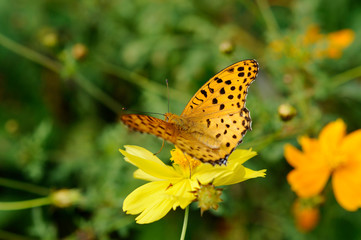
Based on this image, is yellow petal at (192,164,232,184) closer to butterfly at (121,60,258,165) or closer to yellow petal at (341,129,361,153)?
butterfly at (121,60,258,165)

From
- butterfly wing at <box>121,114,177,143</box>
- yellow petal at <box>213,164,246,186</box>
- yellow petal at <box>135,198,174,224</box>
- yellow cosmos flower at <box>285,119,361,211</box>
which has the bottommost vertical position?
yellow petal at <box>135,198,174,224</box>

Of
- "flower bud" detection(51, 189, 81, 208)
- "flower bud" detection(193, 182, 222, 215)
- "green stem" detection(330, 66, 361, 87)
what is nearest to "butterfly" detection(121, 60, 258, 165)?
"flower bud" detection(193, 182, 222, 215)

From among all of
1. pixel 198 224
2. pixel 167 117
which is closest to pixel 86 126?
pixel 198 224

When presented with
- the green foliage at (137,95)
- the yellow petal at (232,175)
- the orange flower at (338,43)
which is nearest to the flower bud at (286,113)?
the green foliage at (137,95)

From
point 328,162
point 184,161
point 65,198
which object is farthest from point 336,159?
point 65,198

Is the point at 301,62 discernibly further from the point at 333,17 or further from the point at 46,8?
the point at 46,8

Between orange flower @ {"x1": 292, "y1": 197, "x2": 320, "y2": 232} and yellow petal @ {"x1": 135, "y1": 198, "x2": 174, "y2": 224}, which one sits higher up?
orange flower @ {"x1": 292, "y1": 197, "x2": 320, "y2": 232}

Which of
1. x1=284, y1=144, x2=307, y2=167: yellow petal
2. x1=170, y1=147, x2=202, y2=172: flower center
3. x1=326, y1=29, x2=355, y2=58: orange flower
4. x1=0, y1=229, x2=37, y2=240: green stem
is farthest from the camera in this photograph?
x1=0, y1=229, x2=37, y2=240: green stem

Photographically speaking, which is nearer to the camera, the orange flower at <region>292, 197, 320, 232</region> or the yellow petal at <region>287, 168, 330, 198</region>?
the yellow petal at <region>287, 168, 330, 198</region>
